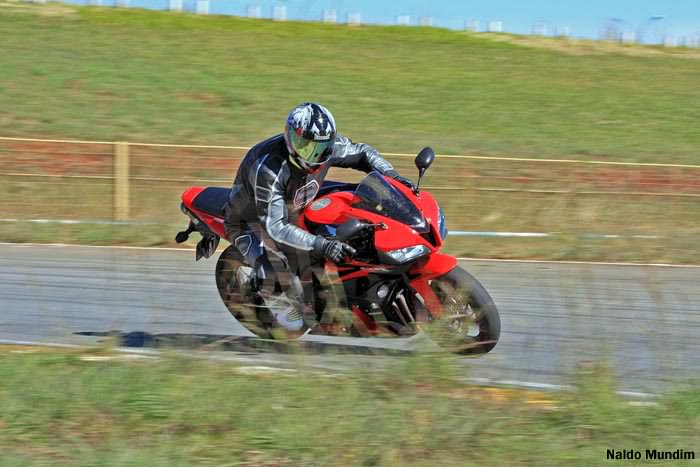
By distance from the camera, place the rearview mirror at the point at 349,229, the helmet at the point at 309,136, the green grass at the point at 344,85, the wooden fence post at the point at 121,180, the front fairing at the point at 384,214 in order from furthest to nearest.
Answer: the green grass at the point at 344,85, the wooden fence post at the point at 121,180, the helmet at the point at 309,136, the front fairing at the point at 384,214, the rearview mirror at the point at 349,229

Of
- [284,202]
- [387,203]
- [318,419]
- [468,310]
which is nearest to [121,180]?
[284,202]

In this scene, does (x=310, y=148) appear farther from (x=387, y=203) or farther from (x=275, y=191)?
(x=387, y=203)

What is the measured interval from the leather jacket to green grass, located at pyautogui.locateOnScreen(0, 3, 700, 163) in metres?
13.8

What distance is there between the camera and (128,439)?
191 inches

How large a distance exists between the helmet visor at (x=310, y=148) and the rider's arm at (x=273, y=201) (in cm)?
18

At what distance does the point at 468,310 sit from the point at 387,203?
87 cm

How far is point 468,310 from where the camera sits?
21.4 ft

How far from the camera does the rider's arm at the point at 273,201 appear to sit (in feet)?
22.1

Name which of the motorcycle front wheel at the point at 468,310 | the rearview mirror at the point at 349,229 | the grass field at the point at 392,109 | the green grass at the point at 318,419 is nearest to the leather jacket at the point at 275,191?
the rearview mirror at the point at 349,229

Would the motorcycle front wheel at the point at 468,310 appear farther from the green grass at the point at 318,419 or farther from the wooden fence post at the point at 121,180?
the wooden fence post at the point at 121,180

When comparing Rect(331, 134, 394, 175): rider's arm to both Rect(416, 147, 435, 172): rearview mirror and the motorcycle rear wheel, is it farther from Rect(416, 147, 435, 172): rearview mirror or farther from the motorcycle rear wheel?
the motorcycle rear wheel

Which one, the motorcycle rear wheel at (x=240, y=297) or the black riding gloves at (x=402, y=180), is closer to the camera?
the black riding gloves at (x=402, y=180)

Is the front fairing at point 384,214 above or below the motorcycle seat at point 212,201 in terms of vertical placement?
above

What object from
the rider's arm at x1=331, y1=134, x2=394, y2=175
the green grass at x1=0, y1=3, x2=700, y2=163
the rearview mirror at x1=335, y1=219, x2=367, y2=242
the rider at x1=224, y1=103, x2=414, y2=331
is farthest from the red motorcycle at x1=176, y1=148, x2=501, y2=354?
the green grass at x1=0, y1=3, x2=700, y2=163
